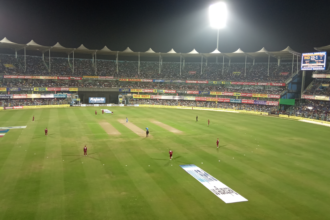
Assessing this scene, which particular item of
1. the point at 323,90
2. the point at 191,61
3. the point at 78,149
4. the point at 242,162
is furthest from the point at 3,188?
the point at 191,61

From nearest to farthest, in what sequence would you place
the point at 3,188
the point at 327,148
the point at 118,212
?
the point at 118,212
the point at 3,188
the point at 327,148

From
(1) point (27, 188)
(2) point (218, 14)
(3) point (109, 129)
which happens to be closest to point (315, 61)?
(2) point (218, 14)

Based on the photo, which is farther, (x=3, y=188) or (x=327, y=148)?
(x=327, y=148)

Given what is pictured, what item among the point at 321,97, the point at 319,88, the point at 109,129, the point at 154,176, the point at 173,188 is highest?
Answer: the point at 319,88

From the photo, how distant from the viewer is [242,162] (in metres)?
22.1

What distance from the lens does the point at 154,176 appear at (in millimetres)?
18266

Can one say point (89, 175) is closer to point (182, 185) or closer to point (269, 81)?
point (182, 185)

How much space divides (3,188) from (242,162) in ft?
60.5

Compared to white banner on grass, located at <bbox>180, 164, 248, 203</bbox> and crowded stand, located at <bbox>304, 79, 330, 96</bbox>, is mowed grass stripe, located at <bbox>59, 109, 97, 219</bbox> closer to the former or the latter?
white banner on grass, located at <bbox>180, 164, 248, 203</bbox>

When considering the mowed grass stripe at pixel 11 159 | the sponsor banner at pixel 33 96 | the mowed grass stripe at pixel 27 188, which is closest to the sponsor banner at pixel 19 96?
the sponsor banner at pixel 33 96

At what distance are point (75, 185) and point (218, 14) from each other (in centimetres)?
6618

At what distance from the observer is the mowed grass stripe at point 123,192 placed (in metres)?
13.1

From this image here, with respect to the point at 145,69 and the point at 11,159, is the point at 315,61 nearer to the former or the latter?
the point at 145,69

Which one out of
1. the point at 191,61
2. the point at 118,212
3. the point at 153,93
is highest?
the point at 191,61
